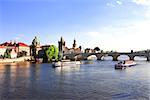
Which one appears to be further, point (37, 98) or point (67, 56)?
point (67, 56)

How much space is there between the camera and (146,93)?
93.3 feet

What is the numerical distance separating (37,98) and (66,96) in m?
2.38

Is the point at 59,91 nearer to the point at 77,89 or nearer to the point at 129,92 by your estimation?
the point at 77,89

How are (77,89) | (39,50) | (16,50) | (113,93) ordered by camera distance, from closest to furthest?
(113,93)
(77,89)
(16,50)
(39,50)

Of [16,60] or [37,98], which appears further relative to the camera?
[16,60]

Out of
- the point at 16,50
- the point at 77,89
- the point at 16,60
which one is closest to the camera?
the point at 77,89

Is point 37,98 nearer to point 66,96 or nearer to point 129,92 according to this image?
point 66,96

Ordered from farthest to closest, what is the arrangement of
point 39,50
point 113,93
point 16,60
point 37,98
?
point 39,50 < point 16,60 < point 113,93 < point 37,98

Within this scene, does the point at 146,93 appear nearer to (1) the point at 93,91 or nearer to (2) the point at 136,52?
(1) the point at 93,91

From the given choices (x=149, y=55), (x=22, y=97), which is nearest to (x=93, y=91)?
(x=22, y=97)

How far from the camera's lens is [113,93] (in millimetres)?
28234

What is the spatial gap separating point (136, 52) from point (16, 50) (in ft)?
146

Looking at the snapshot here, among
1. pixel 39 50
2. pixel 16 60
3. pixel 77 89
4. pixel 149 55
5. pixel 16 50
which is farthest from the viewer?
pixel 39 50

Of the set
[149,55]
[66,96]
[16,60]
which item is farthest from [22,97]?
[149,55]
